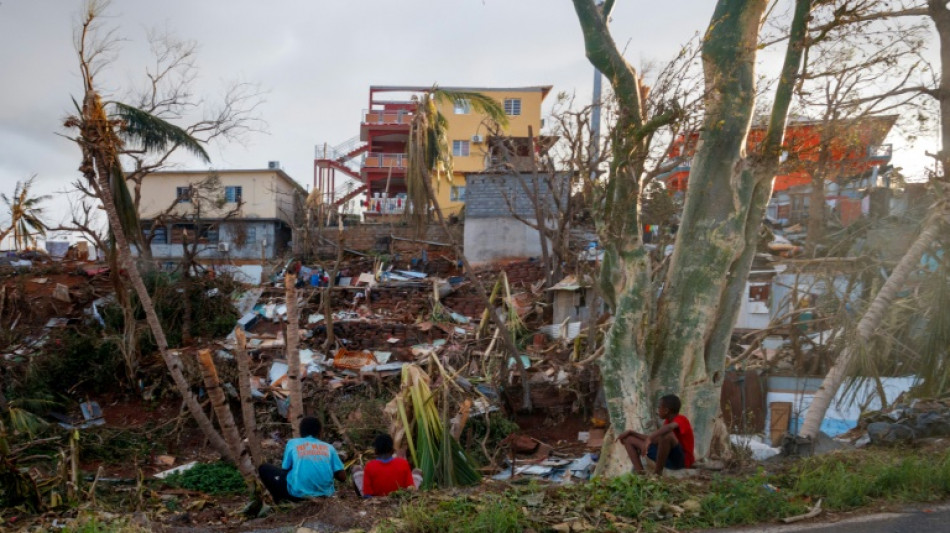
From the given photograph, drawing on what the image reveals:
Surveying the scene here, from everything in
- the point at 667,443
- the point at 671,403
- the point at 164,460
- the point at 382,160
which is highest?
the point at 382,160

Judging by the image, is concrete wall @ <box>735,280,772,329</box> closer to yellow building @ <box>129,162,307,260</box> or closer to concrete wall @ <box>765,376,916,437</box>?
concrete wall @ <box>765,376,916,437</box>

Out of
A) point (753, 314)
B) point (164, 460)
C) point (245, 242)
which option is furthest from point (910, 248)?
point (245, 242)

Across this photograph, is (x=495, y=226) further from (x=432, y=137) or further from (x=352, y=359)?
(x=352, y=359)

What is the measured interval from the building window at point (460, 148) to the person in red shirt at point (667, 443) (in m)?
34.9

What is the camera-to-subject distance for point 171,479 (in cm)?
1167

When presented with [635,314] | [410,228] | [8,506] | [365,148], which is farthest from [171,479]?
[365,148]

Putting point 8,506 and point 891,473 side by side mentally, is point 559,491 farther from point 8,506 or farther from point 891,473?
point 8,506

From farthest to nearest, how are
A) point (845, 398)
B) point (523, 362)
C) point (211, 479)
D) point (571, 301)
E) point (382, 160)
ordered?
point (382, 160) → point (571, 301) → point (523, 362) → point (211, 479) → point (845, 398)

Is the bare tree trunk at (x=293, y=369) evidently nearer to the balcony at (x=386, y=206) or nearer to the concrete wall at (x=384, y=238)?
the concrete wall at (x=384, y=238)

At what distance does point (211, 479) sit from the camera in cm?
1152

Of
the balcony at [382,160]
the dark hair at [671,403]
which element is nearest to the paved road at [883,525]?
the dark hair at [671,403]

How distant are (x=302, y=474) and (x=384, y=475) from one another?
68 cm

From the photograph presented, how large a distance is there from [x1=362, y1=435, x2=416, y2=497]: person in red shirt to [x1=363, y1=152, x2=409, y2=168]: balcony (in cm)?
3163

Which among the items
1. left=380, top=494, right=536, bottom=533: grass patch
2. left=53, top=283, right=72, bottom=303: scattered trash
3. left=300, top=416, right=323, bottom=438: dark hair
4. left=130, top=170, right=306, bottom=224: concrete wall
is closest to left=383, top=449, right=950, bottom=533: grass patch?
left=380, top=494, right=536, bottom=533: grass patch
